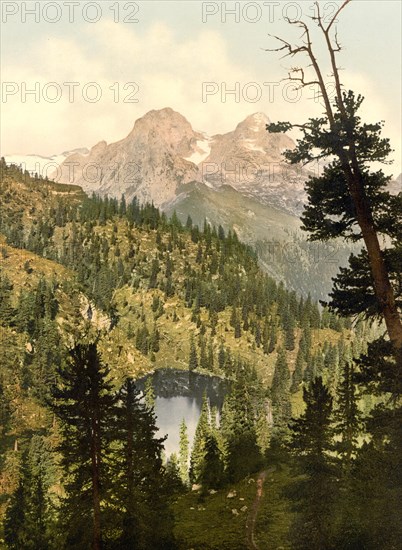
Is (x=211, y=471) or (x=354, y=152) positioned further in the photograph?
(x=211, y=471)

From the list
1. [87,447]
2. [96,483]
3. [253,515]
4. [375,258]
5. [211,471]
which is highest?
[375,258]

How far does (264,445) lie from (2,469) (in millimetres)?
50106

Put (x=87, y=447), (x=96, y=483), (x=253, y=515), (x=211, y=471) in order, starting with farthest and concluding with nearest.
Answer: (x=211, y=471), (x=253, y=515), (x=87, y=447), (x=96, y=483)

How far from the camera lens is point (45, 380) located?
137875 mm

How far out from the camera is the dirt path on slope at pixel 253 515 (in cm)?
4917

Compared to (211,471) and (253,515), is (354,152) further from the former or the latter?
(211,471)

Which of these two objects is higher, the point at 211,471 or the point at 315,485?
the point at 315,485

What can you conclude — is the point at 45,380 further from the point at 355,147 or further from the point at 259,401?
the point at 355,147

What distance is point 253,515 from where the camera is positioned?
5947 cm

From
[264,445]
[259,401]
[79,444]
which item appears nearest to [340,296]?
[79,444]

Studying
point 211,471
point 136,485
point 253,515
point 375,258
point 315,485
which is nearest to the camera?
point 375,258

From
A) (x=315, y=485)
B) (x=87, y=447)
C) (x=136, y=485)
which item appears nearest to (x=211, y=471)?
(x=136, y=485)

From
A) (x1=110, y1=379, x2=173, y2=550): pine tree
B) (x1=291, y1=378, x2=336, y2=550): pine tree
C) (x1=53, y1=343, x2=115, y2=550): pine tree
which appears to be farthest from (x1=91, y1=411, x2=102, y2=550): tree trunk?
(x1=291, y1=378, x2=336, y2=550): pine tree

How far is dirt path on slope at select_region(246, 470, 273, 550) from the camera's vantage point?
4917 centimetres
